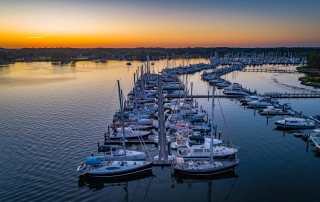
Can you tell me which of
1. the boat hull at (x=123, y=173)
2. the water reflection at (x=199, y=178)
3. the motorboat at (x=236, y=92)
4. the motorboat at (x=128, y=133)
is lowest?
the water reflection at (x=199, y=178)

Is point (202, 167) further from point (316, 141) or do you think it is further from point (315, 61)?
point (315, 61)

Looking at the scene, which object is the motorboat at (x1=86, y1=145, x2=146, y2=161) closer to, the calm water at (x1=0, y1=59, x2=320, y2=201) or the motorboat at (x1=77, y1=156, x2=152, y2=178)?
the motorboat at (x1=77, y1=156, x2=152, y2=178)

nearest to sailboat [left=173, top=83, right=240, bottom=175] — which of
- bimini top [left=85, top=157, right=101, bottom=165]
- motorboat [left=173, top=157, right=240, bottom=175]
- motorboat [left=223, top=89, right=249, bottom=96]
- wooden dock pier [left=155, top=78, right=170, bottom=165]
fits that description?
motorboat [left=173, top=157, right=240, bottom=175]

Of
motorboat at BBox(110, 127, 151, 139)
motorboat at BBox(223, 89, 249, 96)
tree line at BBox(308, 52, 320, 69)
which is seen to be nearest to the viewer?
motorboat at BBox(110, 127, 151, 139)

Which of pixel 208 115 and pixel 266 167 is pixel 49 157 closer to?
pixel 266 167

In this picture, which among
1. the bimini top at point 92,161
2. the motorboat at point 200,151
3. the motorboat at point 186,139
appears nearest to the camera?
the bimini top at point 92,161

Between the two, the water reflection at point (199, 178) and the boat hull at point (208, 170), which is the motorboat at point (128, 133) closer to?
the water reflection at point (199, 178)

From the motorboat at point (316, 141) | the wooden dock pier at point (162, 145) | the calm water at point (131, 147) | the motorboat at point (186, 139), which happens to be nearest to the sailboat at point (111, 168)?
the calm water at point (131, 147)

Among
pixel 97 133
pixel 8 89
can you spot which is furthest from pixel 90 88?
pixel 97 133
